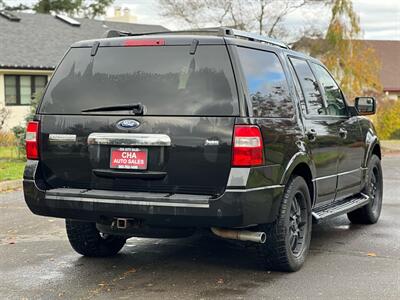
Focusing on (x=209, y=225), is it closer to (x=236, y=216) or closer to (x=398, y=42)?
(x=236, y=216)

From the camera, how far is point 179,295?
16.6 feet

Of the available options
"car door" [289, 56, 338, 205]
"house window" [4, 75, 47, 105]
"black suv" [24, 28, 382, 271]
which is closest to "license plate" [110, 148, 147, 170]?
"black suv" [24, 28, 382, 271]

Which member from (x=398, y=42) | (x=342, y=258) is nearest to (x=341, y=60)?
(x=342, y=258)

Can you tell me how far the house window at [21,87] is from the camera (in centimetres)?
2664

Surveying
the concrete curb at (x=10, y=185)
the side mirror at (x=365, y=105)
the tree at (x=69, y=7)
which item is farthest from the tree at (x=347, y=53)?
the tree at (x=69, y=7)

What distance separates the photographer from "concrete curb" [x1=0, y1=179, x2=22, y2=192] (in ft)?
38.5

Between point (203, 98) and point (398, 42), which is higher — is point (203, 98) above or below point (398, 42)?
below

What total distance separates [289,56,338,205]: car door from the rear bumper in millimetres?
1019

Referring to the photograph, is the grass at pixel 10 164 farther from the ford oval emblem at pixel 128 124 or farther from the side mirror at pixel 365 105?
Answer: the ford oval emblem at pixel 128 124

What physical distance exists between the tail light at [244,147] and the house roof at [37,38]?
21979 mm

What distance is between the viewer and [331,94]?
7238mm

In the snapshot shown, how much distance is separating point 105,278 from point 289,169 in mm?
1842

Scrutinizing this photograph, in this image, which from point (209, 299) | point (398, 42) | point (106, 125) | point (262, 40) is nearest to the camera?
point (209, 299)

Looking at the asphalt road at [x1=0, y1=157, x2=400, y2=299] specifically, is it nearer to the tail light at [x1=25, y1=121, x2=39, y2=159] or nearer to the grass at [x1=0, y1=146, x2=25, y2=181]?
the tail light at [x1=25, y1=121, x2=39, y2=159]
